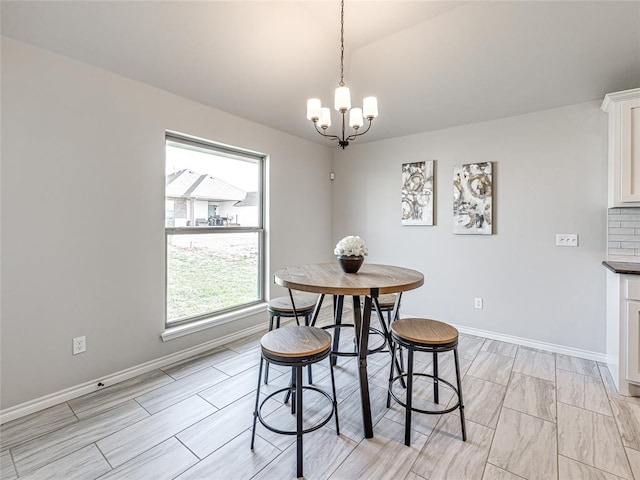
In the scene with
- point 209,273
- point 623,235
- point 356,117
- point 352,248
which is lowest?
point 209,273

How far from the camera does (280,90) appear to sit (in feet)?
9.67

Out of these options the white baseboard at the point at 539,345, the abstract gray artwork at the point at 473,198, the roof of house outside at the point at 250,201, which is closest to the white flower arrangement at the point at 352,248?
the roof of house outside at the point at 250,201

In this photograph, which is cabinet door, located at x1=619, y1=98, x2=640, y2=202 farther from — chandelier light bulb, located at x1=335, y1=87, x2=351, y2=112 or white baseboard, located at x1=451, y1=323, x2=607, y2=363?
chandelier light bulb, located at x1=335, y1=87, x2=351, y2=112

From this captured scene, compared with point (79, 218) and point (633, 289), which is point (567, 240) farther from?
point (79, 218)

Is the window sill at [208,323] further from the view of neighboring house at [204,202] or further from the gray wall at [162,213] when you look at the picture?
the view of neighboring house at [204,202]

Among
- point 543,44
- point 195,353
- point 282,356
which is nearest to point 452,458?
point 282,356

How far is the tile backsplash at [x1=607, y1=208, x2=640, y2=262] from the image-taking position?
261 centimetres

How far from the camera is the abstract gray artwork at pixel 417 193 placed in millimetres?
3711

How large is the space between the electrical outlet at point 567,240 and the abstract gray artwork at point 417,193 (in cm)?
126

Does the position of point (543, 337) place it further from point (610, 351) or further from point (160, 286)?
point (160, 286)

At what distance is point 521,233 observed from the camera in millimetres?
3160

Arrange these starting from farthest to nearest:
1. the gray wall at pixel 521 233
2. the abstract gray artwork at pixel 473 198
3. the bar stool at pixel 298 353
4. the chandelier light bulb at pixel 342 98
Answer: the abstract gray artwork at pixel 473 198 → the gray wall at pixel 521 233 → the chandelier light bulb at pixel 342 98 → the bar stool at pixel 298 353

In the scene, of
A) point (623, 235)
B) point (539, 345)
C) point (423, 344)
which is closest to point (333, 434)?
point (423, 344)

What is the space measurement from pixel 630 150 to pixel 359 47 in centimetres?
238
